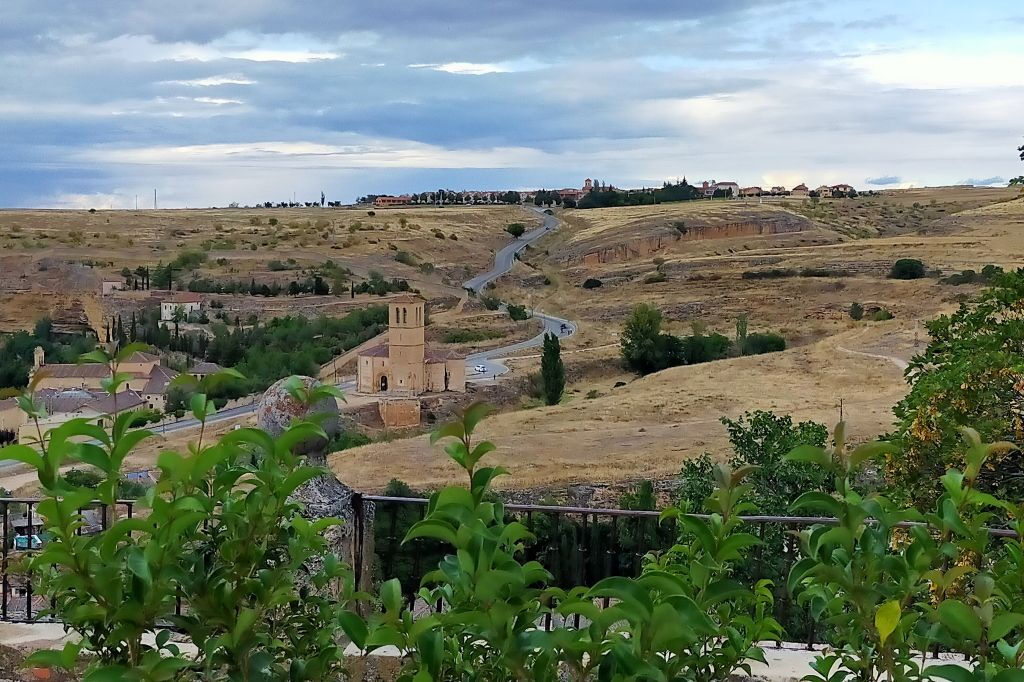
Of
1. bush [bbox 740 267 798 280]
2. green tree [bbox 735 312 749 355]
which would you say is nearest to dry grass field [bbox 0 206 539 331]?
bush [bbox 740 267 798 280]

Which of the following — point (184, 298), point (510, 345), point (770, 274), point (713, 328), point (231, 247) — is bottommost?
point (510, 345)

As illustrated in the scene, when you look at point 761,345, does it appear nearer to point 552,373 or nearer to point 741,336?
point 741,336

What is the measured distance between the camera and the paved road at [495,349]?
26253mm

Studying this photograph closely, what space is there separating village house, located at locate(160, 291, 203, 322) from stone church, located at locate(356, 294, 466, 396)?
43.3 ft

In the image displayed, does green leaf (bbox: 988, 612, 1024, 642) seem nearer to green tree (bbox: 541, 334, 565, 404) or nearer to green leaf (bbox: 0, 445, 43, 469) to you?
green leaf (bbox: 0, 445, 43, 469)

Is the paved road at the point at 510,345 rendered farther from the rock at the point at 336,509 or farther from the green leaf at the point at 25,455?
the green leaf at the point at 25,455

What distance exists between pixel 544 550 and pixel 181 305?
41.6 m

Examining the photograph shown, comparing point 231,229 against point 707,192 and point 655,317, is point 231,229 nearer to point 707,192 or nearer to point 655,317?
point 655,317

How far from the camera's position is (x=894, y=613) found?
1603 millimetres

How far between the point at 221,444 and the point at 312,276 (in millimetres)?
54303

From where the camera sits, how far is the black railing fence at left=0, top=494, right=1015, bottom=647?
11.7 feet

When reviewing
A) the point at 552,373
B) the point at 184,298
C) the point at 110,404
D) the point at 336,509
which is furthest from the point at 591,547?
the point at 184,298

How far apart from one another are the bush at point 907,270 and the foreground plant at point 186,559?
170 feet

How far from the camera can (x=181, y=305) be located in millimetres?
45531
